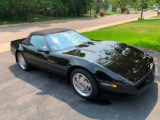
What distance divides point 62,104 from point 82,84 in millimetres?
558

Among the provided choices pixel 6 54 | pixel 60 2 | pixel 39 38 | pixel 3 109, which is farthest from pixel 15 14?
pixel 3 109

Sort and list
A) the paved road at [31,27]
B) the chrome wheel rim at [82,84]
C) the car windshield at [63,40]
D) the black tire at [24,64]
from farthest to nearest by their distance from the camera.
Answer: the paved road at [31,27]
the black tire at [24,64]
the car windshield at [63,40]
the chrome wheel rim at [82,84]

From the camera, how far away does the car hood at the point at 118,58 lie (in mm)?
3129

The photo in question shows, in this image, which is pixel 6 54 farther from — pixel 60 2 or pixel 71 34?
pixel 60 2

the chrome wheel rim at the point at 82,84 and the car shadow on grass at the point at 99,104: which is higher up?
the chrome wheel rim at the point at 82,84

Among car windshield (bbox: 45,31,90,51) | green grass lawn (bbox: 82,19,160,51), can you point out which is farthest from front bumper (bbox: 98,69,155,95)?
green grass lawn (bbox: 82,19,160,51)

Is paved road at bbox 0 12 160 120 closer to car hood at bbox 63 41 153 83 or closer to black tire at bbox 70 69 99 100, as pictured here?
black tire at bbox 70 69 99 100

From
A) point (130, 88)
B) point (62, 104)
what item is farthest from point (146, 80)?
point (62, 104)

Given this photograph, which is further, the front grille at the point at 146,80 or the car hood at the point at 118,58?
the car hood at the point at 118,58

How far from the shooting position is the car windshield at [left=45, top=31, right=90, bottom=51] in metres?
4.12

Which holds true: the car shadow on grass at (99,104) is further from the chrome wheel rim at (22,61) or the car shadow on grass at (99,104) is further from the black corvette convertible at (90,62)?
the chrome wheel rim at (22,61)

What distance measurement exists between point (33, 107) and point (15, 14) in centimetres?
1817

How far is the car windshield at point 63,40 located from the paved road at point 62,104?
89 centimetres

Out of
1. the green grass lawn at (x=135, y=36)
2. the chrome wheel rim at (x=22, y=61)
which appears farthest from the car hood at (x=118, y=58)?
the green grass lawn at (x=135, y=36)
